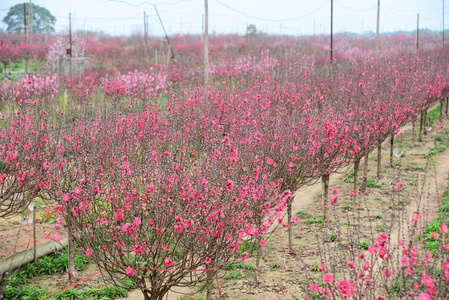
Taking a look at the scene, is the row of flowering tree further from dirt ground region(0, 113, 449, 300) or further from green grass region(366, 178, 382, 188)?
green grass region(366, 178, 382, 188)

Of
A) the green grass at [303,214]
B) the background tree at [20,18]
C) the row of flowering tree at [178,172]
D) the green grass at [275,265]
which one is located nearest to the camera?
the row of flowering tree at [178,172]

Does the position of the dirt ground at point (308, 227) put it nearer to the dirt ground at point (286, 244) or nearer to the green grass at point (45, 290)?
the dirt ground at point (286, 244)

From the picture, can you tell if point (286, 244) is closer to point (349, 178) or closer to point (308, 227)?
point (308, 227)

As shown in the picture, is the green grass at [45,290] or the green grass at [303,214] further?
the green grass at [303,214]

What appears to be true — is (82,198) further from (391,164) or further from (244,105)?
(391,164)

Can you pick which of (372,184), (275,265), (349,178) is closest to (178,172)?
(275,265)

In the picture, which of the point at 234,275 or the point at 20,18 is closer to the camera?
the point at 234,275

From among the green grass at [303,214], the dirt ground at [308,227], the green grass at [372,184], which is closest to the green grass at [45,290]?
the dirt ground at [308,227]

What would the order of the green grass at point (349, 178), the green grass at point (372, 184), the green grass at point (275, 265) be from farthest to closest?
the green grass at point (349, 178) < the green grass at point (372, 184) < the green grass at point (275, 265)

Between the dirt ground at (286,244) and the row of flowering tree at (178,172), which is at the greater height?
the row of flowering tree at (178,172)

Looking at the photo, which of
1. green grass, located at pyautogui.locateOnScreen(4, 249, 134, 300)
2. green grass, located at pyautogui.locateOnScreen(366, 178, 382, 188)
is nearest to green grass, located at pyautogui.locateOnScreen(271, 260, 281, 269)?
green grass, located at pyautogui.locateOnScreen(4, 249, 134, 300)

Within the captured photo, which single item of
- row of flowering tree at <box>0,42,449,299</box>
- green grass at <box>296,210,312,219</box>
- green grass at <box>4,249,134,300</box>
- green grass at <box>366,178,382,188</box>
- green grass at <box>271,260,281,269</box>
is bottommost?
green grass at <box>4,249,134,300</box>

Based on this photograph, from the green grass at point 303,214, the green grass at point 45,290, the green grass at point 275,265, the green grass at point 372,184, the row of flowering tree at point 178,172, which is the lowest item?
the green grass at point 45,290

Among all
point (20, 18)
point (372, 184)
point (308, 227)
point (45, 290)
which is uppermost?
point (20, 18)
